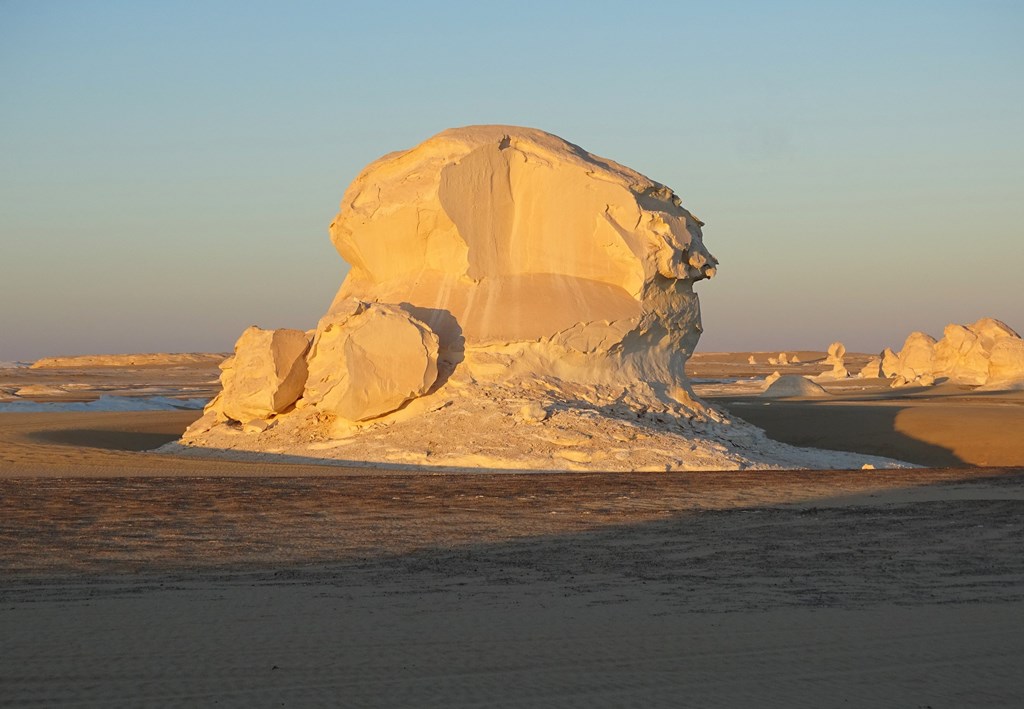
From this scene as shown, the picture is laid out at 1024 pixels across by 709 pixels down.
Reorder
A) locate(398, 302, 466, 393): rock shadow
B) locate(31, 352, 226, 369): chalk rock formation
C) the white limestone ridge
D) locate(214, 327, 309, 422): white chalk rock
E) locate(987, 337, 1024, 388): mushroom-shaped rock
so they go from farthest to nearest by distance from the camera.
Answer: locate(31, 352, 226, 369): chalk rock formation < locate(987, 337, 1024, 388): mushroom-shaped rock < locate(214, 327, 309, 422): white chalk rock < locate(398, 302, 466, 393): rock shadow < the white limestone ridge

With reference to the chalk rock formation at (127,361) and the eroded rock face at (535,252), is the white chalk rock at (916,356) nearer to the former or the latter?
the eroded rock face at (535,252)

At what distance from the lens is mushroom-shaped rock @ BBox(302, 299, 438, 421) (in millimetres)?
21594

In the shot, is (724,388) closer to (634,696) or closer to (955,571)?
(955,571)

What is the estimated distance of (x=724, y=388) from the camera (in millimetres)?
64500

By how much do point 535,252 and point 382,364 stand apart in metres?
4.02

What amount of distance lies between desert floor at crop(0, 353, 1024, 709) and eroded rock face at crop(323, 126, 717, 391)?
5.82 meters

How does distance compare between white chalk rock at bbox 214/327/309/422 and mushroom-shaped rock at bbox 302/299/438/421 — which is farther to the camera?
white chalk rock at bbox 214/327/309/422

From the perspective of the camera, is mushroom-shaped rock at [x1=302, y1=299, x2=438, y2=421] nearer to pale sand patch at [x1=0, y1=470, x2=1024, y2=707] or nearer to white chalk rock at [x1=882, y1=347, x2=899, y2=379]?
pale sand patch at [x1=0, y1=470, x2=1024, y2=707]

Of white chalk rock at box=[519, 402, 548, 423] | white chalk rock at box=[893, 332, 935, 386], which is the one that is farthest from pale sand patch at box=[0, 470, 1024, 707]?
white chalk rock at box=[893, 332, 935, 386]

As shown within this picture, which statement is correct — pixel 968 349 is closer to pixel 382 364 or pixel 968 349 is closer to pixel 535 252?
pixel 535 252

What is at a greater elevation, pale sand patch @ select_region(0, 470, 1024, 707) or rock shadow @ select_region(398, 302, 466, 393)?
rock shadow @ select_region(398, 302, 466, 393)

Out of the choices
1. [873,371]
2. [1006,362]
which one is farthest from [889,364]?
[1006,362]

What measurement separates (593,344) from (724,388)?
Result: 4358 centimetres

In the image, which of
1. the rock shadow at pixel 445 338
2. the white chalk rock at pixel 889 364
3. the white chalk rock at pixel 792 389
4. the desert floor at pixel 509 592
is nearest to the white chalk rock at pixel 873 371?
the white chalk rock at pixel 889 364
